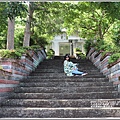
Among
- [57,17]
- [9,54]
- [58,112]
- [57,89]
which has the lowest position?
[58,112]

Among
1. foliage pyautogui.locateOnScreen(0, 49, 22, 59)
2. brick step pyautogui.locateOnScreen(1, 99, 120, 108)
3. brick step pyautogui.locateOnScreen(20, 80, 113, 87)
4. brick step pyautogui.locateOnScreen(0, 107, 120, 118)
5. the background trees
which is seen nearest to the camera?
brick step pyautogui.locateOnScreen(0, 107, 120, 118)

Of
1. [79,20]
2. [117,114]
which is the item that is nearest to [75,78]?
[117,114]

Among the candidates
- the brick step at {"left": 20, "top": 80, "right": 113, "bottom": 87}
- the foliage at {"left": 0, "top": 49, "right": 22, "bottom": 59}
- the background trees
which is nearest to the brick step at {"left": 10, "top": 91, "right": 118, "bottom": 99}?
the brick step at {"left": 20, "top": 80, "right": 113, "bottom": 87}

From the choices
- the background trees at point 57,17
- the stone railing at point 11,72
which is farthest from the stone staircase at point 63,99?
the background trees at point 57,17

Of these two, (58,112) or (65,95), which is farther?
(65,95)

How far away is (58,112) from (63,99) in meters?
0.91

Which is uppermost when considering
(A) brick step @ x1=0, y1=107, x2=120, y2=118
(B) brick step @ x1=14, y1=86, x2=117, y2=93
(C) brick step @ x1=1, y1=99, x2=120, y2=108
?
(B) brick step @ x1=14, y1=86, x2=117, y2=93

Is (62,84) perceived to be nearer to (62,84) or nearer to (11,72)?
(62,84)

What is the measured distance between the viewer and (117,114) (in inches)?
178

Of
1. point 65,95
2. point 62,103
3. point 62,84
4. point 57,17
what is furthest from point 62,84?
point 57,17

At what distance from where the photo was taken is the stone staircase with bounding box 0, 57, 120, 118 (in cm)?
455

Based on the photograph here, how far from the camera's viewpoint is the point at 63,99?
5461 mm

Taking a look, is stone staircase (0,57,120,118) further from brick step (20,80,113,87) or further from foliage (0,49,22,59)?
foliage (0,49,22,59)

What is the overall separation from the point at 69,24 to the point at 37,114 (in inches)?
398
